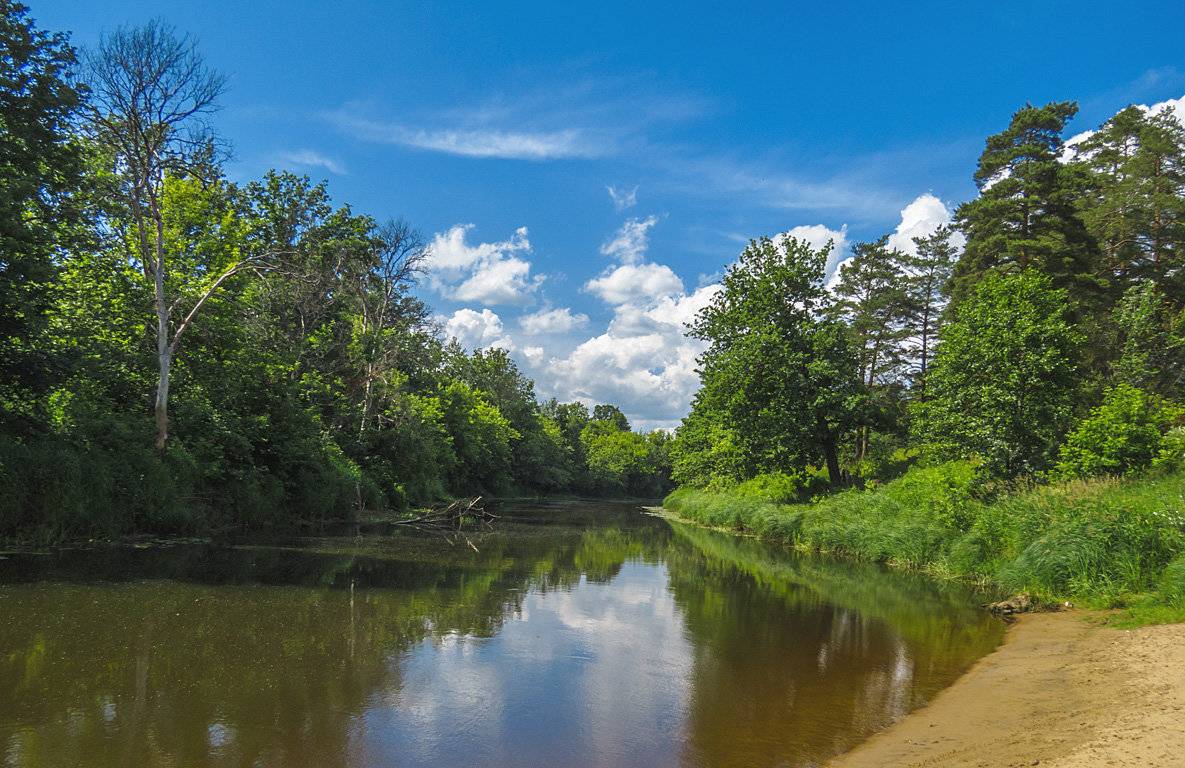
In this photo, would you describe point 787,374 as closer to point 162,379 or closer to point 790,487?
point 790,487

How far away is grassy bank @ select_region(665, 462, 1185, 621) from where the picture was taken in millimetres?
12500

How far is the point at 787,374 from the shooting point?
32.1 meters

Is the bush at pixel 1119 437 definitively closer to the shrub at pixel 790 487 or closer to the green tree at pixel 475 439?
the shrub at pixel 790 487

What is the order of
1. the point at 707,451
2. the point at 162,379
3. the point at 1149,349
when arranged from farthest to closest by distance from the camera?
the point at 707,451 → the point at 1149,349 → the point at 162,379

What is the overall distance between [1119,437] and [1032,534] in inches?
196

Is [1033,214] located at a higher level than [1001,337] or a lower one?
higher

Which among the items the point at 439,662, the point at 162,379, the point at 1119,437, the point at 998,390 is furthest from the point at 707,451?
the point at 439,662

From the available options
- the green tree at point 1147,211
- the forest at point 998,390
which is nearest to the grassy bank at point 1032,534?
the forest at point 998,390

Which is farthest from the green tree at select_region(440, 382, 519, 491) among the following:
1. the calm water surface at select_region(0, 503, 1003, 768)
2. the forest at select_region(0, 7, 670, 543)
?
the calm water surface at select_region(0, 503, 1003, 768)

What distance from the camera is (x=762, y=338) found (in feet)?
106

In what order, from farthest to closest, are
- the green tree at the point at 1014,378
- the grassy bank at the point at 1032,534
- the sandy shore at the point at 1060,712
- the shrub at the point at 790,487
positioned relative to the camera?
the shrub at the point at 790,487, the green tree at the point at 1014,378, the grassy bank at the point at 1032,534, the sandy shore at the point at 1060,712

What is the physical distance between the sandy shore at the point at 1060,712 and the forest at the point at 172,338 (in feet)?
65.0

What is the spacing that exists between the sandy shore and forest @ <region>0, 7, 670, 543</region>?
65.0 ft

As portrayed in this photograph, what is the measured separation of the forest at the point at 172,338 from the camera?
1673 centimetres
